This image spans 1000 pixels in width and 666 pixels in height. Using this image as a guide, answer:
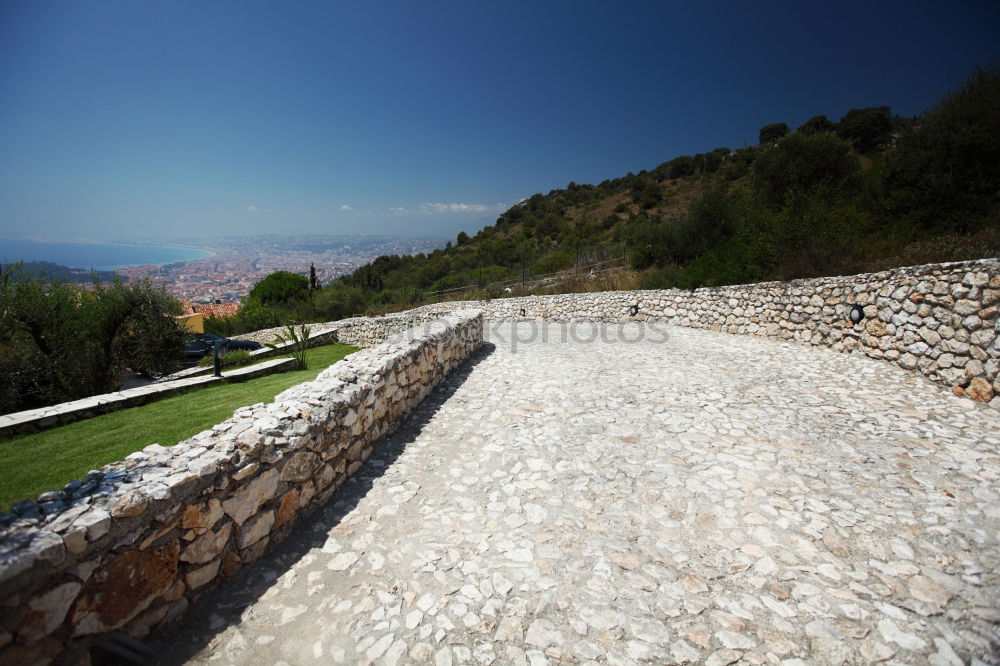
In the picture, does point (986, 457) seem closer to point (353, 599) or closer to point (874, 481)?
point (874, 481)

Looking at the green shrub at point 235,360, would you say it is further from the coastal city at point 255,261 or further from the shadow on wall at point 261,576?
the shadow on wall at point 261,576

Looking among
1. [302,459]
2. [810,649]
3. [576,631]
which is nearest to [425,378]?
[302,459]

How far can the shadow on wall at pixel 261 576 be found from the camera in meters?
2.37

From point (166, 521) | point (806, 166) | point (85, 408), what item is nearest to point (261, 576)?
point (166, 521)

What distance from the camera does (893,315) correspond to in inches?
281

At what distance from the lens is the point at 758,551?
2961 mm

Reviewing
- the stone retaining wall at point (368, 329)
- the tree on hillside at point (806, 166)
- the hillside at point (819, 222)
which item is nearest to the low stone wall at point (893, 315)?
the hillside at point (819, 222)

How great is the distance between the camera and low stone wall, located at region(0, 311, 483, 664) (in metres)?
1.86

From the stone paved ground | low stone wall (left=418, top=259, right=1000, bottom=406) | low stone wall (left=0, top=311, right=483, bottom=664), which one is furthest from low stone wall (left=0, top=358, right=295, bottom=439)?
low stone wall (left=418, top=259, right=1000, bottom=406)

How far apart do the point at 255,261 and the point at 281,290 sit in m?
62.7

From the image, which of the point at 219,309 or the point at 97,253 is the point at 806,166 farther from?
the point at 97,253

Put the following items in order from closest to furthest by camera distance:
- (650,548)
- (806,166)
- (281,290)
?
(650,548) → (806,166) → (281,290)

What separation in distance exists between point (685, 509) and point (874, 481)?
6.36ft

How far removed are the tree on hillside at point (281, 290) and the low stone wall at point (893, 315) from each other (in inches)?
1365
